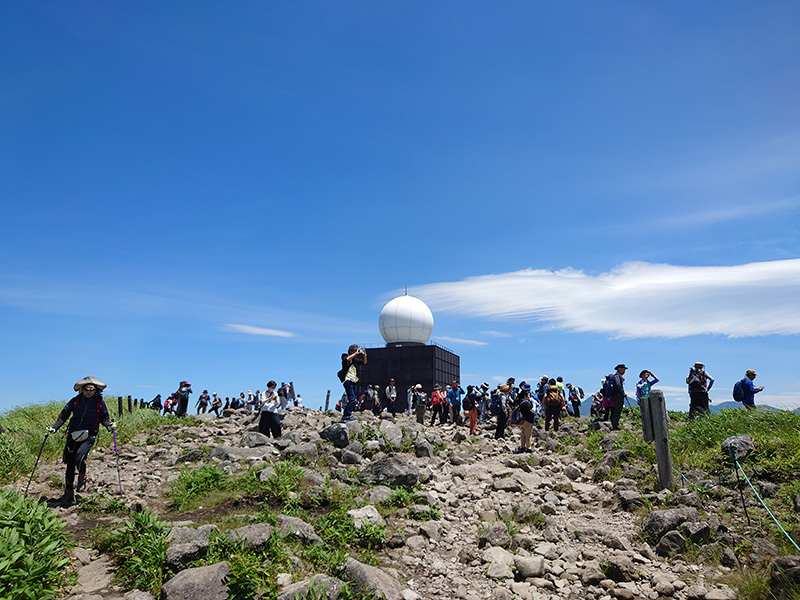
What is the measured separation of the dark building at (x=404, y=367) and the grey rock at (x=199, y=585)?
42.5m

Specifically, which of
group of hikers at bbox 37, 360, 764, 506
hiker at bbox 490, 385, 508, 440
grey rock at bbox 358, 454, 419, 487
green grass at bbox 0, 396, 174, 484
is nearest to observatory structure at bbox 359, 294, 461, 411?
group of hikers at bbox 37, 360, 764, 506

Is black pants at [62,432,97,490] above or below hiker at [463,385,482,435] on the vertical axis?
below

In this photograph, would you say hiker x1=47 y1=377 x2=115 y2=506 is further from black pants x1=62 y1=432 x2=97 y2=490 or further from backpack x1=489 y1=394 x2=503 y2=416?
backpack x1=489 y1=394 x2=503 y2=416

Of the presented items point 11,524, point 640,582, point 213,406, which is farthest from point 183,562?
point 213,406

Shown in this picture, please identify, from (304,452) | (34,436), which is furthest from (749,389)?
(34,436)

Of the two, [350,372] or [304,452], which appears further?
[350,372]

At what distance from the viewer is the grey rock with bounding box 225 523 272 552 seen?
231 inches

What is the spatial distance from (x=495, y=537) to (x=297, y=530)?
2744mm

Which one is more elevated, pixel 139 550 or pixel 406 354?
pixel 406 354

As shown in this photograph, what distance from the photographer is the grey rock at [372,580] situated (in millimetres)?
5355

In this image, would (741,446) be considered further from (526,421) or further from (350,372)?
(350,372)

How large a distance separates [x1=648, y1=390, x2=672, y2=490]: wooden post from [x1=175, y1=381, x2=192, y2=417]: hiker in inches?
741

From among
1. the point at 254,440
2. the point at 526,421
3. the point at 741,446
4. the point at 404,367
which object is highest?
the point at 404,367

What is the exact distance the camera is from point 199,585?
16.7 feet
